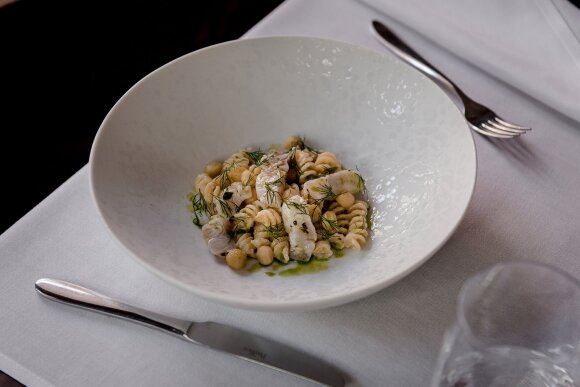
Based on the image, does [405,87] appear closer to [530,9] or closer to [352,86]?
[352,86]

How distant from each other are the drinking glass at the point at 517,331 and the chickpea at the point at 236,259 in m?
0.36

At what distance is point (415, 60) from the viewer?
52.5 inches

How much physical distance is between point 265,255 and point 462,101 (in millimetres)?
606

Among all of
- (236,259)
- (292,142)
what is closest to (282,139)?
(292,142)

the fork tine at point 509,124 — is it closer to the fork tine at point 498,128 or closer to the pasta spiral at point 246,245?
the fork tine at point 498,128

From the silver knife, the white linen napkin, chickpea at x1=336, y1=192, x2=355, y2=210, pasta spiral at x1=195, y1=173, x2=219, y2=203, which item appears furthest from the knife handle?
the white linen napkin

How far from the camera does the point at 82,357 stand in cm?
88

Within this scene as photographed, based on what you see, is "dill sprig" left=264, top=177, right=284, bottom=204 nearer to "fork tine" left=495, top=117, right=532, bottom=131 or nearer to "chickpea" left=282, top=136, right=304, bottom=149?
"chickpea" left=282, top=136, right=304, bottom=149

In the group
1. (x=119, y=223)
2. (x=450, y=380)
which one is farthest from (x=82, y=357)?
(x=450, y=380)

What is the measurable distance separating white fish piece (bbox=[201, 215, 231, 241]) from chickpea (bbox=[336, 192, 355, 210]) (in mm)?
213

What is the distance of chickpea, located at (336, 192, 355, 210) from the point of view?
1.03 meters

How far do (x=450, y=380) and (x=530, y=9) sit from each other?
1.10 metres

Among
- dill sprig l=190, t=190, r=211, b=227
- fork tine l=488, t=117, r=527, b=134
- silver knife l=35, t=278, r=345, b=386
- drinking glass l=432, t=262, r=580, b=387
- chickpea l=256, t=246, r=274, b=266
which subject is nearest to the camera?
drinking glass l=432, t=262, r=580, b=387

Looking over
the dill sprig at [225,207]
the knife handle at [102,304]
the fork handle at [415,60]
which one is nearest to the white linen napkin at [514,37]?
the fork handle at [415,60]
